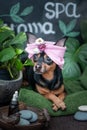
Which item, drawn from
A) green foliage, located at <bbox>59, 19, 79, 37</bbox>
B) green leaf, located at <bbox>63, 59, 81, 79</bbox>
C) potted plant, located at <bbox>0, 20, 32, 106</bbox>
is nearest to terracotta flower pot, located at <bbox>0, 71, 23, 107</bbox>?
potted plant, located at <bbox>0, 20, 32, 106</bbox>

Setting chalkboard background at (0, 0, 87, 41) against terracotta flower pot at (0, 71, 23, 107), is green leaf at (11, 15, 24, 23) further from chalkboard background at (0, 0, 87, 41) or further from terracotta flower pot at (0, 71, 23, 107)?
terracotta flower pot at (0, 71, 23, 107)

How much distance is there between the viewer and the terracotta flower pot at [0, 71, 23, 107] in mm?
1160

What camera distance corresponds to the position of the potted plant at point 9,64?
1163mm

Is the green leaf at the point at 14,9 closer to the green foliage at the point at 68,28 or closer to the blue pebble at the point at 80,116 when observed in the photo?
the green foliage at the point at 68,28

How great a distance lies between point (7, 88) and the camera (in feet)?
3.82

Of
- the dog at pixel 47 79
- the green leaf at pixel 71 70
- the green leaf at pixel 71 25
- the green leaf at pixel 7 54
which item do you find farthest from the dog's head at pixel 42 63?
the green leaf at pixel 71 25

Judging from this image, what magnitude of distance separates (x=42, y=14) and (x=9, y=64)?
387 mm

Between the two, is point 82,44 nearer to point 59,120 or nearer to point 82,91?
point 82,91

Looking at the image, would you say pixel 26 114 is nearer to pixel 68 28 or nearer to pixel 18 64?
pixel 18 64

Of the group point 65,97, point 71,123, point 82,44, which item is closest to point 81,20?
point 82,44

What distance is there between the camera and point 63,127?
1179 mm

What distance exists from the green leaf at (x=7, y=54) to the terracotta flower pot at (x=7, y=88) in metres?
0.07

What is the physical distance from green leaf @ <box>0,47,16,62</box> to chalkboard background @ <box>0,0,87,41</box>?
14.0 inches

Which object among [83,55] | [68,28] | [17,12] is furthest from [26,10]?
[83,55]
